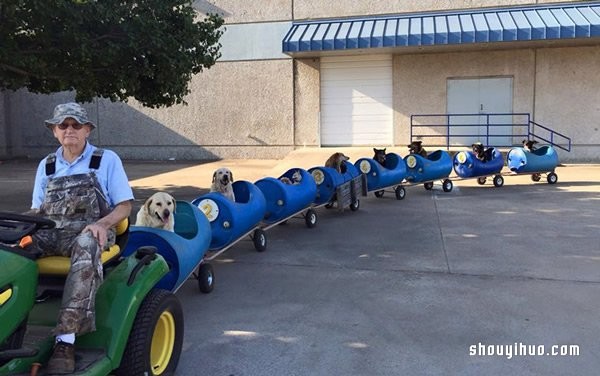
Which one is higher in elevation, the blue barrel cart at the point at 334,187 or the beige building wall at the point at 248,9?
the beige building wall at the point at 248,9

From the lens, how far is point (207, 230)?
548 cm

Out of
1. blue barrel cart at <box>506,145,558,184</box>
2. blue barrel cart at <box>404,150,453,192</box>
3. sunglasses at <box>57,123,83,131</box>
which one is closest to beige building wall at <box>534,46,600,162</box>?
blue barrel cart at <box>506,145,558,184</box>

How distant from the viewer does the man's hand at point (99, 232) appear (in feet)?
10.3

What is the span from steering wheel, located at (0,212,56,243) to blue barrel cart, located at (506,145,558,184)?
39.4 ft

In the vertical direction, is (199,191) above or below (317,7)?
below

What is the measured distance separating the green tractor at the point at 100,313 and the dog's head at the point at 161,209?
5.38 ft

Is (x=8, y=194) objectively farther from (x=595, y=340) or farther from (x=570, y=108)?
(x=570, y=108)

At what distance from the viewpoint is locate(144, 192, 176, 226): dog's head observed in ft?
17.6

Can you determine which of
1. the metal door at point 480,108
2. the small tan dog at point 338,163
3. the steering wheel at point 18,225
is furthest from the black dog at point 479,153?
the steering wheel at point 18,225

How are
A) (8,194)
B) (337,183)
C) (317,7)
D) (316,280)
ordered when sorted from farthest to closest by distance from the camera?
(317,7)
(8,194)
(337,183)
(316,280)

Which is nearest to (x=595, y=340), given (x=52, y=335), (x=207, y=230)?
(x=207, y=230)

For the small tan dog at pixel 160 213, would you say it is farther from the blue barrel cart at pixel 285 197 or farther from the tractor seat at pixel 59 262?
the blue barrel cart at pixel 285 197

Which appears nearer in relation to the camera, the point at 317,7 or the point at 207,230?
the point at 207,230

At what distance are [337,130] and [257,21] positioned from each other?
5064mm
